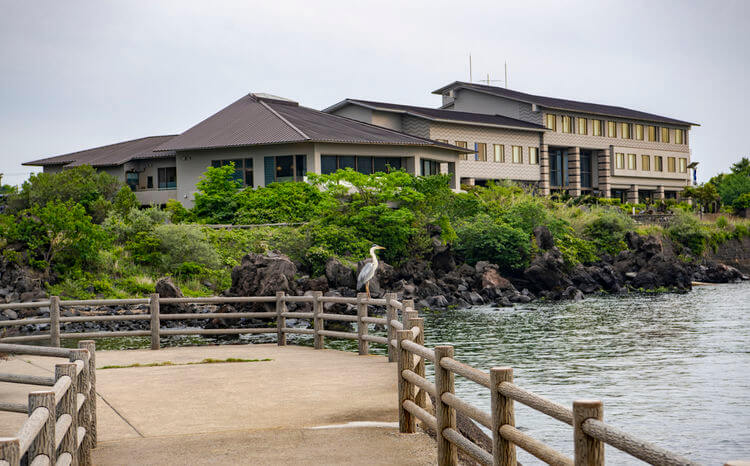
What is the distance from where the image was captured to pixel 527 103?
216 feet

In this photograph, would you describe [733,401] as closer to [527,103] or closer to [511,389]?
[511,389]

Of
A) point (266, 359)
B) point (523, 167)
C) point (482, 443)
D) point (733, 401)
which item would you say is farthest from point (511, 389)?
point (523, 167)

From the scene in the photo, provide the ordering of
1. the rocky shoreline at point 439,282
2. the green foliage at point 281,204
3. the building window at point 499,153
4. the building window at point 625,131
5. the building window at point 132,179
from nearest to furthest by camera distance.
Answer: the rocky shoreline at point 439,282
the green foliage at point 281,204
the building window at point 132,179
the building window at point 499,153
the building window at point 625,131

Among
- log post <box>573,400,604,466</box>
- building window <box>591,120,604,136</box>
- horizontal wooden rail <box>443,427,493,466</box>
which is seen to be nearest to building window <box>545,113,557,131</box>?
building window <box>591,120,604,136</box>

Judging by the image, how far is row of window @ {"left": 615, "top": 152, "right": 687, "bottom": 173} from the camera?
238 feet

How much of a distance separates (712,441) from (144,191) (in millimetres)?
44464

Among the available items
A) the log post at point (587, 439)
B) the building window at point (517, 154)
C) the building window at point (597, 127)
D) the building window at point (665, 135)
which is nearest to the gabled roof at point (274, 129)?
the building window at point (517, 154)

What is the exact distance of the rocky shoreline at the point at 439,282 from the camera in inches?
1209

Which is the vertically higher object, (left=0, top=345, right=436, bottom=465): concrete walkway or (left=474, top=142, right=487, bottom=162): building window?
(left=474, top=142, right=487, bottom=162): building window

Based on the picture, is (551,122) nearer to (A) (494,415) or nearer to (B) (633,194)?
(B) (633,194)

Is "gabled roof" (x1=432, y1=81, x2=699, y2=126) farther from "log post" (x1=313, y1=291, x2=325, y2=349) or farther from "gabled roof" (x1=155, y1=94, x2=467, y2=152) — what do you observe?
"log post" (x1=313, y1=291, x2=325, y2=349)

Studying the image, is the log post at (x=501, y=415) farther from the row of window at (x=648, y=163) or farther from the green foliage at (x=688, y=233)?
the row of window at (x=648, y=163)

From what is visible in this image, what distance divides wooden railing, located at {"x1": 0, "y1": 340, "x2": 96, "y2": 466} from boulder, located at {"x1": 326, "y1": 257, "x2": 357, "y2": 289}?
88.3ft

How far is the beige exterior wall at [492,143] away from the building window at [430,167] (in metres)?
3.57
